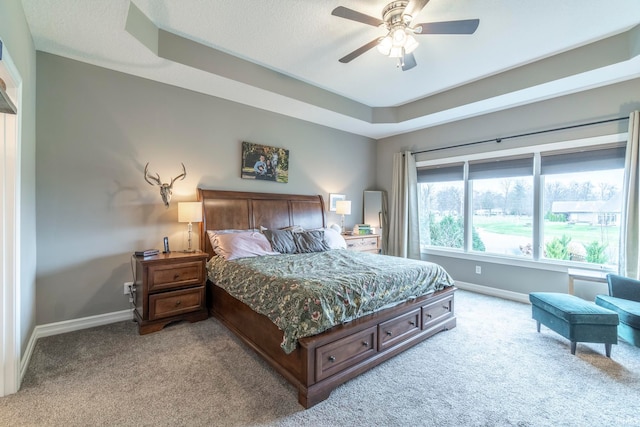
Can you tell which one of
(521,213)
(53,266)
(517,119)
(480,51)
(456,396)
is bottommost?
(456,396)

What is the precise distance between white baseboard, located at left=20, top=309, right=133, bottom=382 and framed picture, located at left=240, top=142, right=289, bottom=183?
2280 millimetres

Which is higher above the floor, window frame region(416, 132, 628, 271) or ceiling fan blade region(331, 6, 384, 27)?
ceiling fan blade region(331, 6, 384, 27)

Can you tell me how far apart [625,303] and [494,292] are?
65.6 inches

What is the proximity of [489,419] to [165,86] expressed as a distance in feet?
14.9

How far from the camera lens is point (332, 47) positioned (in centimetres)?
300

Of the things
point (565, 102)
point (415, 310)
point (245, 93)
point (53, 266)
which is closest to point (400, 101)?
point (565, 102)

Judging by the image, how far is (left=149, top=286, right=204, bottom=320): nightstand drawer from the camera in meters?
2.84

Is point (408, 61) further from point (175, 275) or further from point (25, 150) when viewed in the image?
point (25, 150)

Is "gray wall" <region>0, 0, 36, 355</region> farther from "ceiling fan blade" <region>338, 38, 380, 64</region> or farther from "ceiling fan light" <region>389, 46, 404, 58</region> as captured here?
"ceiling fan light" <region>389, 46, 404, 58</region>

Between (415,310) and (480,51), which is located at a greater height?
(480,51)

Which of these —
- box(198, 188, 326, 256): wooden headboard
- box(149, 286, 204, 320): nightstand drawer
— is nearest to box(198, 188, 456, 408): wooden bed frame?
box(198, 188, 326, 256): wooden headboard

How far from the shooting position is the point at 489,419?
175cm

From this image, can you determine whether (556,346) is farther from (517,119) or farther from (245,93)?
(245,93)

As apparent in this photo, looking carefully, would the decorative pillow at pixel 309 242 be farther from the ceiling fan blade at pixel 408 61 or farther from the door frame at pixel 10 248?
the door frame at pixel 10 248
